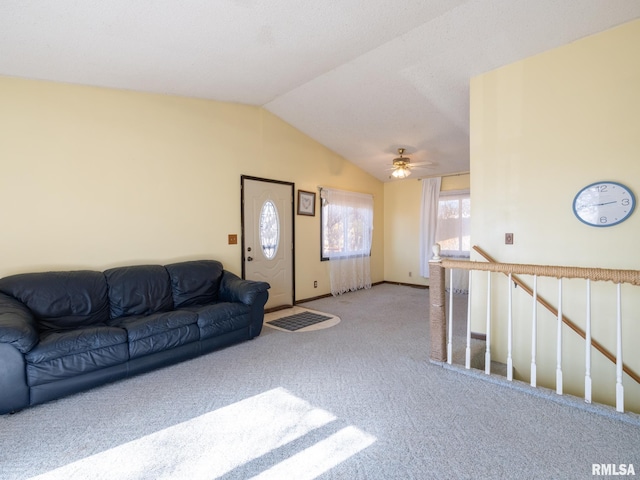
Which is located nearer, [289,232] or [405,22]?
[405,22]

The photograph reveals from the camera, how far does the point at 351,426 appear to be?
205cm

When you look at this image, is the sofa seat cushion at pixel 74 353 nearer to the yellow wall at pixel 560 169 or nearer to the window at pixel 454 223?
the yellow wall at pixel 560 169

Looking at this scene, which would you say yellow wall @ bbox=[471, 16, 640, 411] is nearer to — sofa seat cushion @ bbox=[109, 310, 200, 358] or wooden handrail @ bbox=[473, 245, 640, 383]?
wooden handrail @ bbox=[473, 245, 640, 383]

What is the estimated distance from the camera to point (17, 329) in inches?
88.5

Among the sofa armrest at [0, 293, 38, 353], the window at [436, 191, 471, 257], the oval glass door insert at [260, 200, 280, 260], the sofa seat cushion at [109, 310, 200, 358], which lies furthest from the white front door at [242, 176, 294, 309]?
the window at [436, 191, 471, 257]

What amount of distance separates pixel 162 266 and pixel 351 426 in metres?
2.76

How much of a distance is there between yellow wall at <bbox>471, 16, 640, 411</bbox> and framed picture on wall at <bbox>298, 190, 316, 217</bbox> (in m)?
2.84

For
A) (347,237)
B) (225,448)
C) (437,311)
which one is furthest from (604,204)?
(347,237)

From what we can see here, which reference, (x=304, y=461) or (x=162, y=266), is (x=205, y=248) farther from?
(x=304, y=461)

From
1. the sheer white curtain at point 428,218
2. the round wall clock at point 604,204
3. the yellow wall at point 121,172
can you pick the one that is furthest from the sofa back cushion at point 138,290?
the sheer white curtain at point 428,218

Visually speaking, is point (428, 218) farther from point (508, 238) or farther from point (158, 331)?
point (158, 331)

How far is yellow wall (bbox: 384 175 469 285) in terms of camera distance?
7.14 meters

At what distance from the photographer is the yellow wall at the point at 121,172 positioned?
9.87 ft

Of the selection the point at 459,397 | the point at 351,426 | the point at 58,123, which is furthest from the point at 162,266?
the point at 459,397
